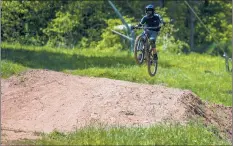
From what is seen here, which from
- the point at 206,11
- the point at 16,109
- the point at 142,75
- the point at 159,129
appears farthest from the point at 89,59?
the point at 206,11

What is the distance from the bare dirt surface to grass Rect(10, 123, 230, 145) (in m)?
0.74

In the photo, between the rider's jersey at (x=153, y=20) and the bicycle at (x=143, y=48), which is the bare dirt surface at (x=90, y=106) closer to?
the bicycle at (x=143, y=48)

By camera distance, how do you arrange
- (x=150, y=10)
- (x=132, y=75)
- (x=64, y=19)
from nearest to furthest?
(x=150, y=10)
(x=132, y=75)
(x=64, y=19)

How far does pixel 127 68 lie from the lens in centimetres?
2202

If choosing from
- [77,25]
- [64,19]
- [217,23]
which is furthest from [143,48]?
[217,23]

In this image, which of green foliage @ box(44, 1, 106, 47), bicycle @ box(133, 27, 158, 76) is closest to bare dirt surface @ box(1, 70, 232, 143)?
bicycle @ box(133, 27, 158, 76)

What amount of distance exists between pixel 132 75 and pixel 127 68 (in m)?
1.37

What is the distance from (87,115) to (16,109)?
190cm

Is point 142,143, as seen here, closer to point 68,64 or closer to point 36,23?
point 68,64

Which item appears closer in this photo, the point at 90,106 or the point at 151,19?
the point at 151,19

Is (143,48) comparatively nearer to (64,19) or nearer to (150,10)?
(150,10)

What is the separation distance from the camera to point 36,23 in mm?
37125

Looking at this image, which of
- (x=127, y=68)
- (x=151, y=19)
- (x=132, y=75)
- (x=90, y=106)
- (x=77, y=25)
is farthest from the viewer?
(x=77, y=25)

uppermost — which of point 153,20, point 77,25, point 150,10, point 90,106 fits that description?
point 150,10
